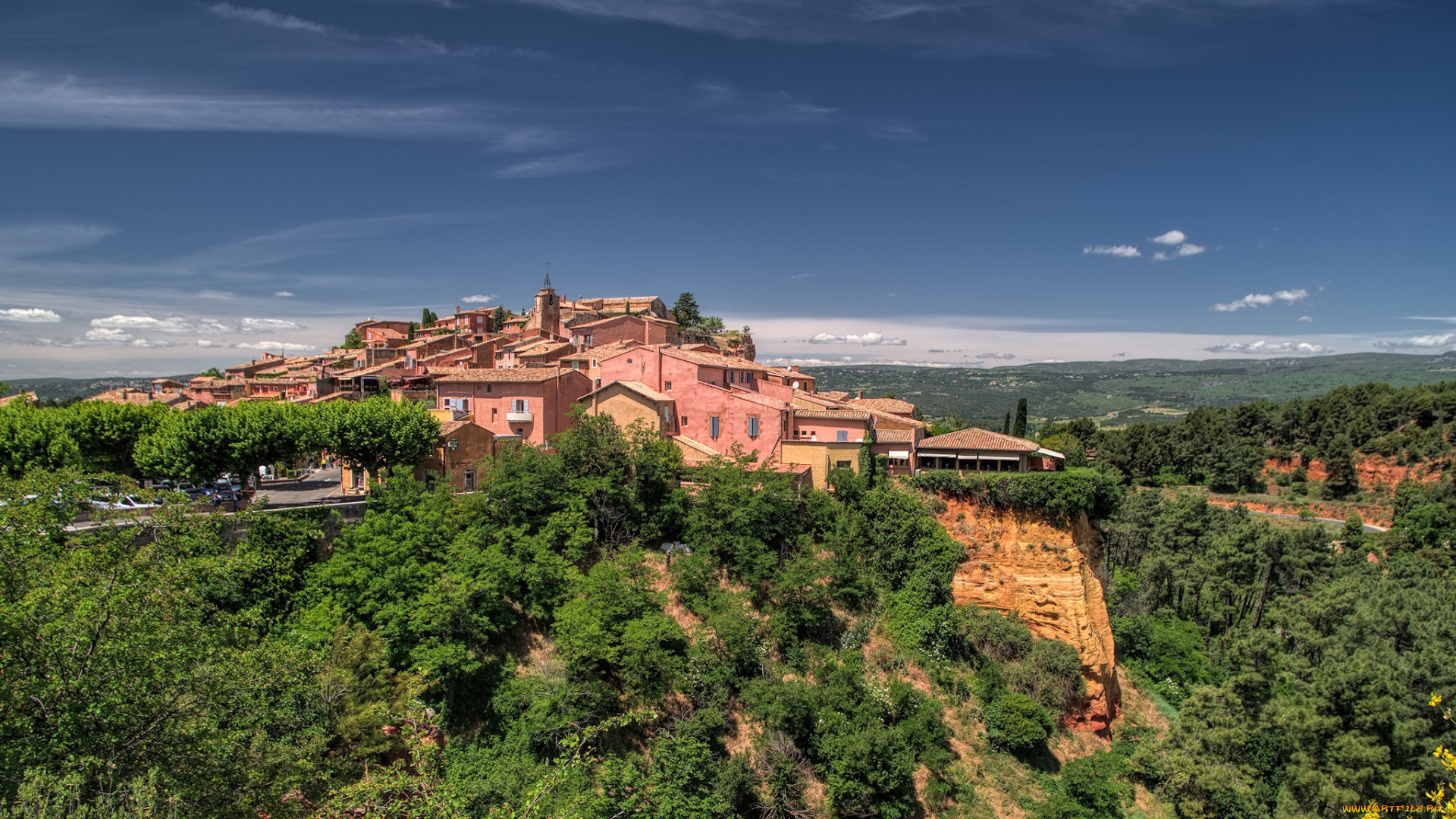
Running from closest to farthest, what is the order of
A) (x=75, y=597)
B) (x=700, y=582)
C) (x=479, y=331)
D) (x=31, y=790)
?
1. (x=31, y=790)
2. (x=75, y=597)
3. (x=700, y=582)
4. (x=479, y=331)

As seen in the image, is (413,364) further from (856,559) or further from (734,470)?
(856,559)

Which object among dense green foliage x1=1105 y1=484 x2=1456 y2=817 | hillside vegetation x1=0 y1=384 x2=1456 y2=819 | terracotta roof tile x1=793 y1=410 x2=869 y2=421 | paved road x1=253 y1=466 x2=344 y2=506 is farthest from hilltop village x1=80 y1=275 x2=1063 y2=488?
dense green foliage x1=1105 y1=484 x2=1456 y2=817

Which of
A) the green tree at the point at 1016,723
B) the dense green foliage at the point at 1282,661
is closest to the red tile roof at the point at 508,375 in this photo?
the green tree at the point at 1016,723

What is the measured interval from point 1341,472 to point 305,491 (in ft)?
310

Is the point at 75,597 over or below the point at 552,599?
over

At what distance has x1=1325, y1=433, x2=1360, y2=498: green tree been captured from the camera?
233 feet

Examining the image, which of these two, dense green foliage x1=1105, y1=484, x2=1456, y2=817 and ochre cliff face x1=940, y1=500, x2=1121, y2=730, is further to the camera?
ochre cliff face x1=940, y1=500, x2=1121, y2=730

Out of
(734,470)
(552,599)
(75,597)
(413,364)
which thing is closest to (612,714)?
(552,599)

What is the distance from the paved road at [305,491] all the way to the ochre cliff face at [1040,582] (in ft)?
105

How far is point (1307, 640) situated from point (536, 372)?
139 feet

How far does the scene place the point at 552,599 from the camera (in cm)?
2698

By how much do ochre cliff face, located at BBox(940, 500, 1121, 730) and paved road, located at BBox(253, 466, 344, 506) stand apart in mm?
32046

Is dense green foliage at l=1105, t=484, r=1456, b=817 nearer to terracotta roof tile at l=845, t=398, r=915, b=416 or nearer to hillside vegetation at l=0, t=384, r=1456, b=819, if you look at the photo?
hillside vegetation at l=0, t=384, r=1456, b=819

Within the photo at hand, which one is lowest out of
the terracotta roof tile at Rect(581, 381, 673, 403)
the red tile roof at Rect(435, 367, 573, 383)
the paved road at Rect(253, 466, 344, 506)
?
the paved road at Rect(253, 466, 344, 506)
